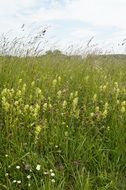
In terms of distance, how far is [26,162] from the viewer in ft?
9.64

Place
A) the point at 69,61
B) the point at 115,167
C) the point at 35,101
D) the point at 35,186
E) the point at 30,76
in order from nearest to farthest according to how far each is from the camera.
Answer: the point at 35,186 < the point at 115,167 < the point at 35,101 < the point at 30,76 < the point at 69,61

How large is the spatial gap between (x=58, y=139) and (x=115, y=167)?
1.74ft

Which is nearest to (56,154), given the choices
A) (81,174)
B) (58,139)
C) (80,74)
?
(58,139)

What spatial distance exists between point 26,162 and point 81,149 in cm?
48

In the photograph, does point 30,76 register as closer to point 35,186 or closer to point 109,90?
point 109,90

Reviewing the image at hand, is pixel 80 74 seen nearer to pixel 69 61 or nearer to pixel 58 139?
pixel 69 61

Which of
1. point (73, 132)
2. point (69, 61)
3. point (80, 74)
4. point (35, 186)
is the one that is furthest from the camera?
point (69, 61)

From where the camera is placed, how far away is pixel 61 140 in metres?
3.19

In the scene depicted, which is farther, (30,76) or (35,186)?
(30,76)

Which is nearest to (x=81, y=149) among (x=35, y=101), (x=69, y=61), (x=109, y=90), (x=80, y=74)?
(x=35, y=101)

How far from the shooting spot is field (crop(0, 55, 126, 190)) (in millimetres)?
2865

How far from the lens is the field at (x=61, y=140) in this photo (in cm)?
287

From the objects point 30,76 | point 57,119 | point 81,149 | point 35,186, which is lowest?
point 35,186

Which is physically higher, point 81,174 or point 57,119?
point 57,119
